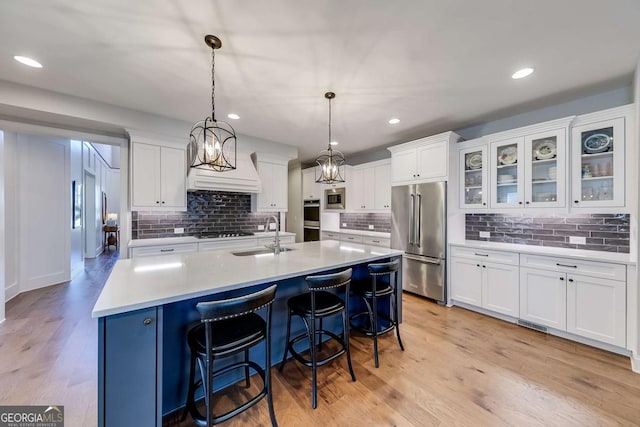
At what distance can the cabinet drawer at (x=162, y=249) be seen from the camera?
3.22 meters

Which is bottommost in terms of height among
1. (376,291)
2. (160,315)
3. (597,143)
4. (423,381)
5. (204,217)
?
(423,381)

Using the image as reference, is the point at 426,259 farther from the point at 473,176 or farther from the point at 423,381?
the point at 423,381

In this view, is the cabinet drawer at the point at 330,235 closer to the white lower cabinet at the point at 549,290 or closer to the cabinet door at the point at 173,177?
the white lower cabinet at the point at 549,290

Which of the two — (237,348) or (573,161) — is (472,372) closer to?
(237,348)

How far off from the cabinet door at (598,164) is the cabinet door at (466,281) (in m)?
1.26

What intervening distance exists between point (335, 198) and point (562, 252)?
143 inches

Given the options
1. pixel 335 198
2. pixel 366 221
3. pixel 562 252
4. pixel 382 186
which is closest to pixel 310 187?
pixel 335 198

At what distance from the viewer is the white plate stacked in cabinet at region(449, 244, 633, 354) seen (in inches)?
91.2

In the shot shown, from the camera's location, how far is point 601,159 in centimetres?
253

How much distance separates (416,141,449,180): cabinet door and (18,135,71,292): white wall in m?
6.14

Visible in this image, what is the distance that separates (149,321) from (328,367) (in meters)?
1.51

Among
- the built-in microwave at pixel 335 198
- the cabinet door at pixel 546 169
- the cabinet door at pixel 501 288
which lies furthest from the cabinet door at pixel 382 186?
the cabinet door at pixel 546 169

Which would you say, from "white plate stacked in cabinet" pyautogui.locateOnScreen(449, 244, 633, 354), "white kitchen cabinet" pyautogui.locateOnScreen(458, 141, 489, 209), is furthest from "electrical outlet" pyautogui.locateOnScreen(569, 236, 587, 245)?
"white kitchen cabinet" pyautogui.locateOnScreen(458, 141, 489, 209)

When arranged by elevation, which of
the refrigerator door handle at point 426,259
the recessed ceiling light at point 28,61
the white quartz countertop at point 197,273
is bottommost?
the refrigerator door handle at point 426,259
